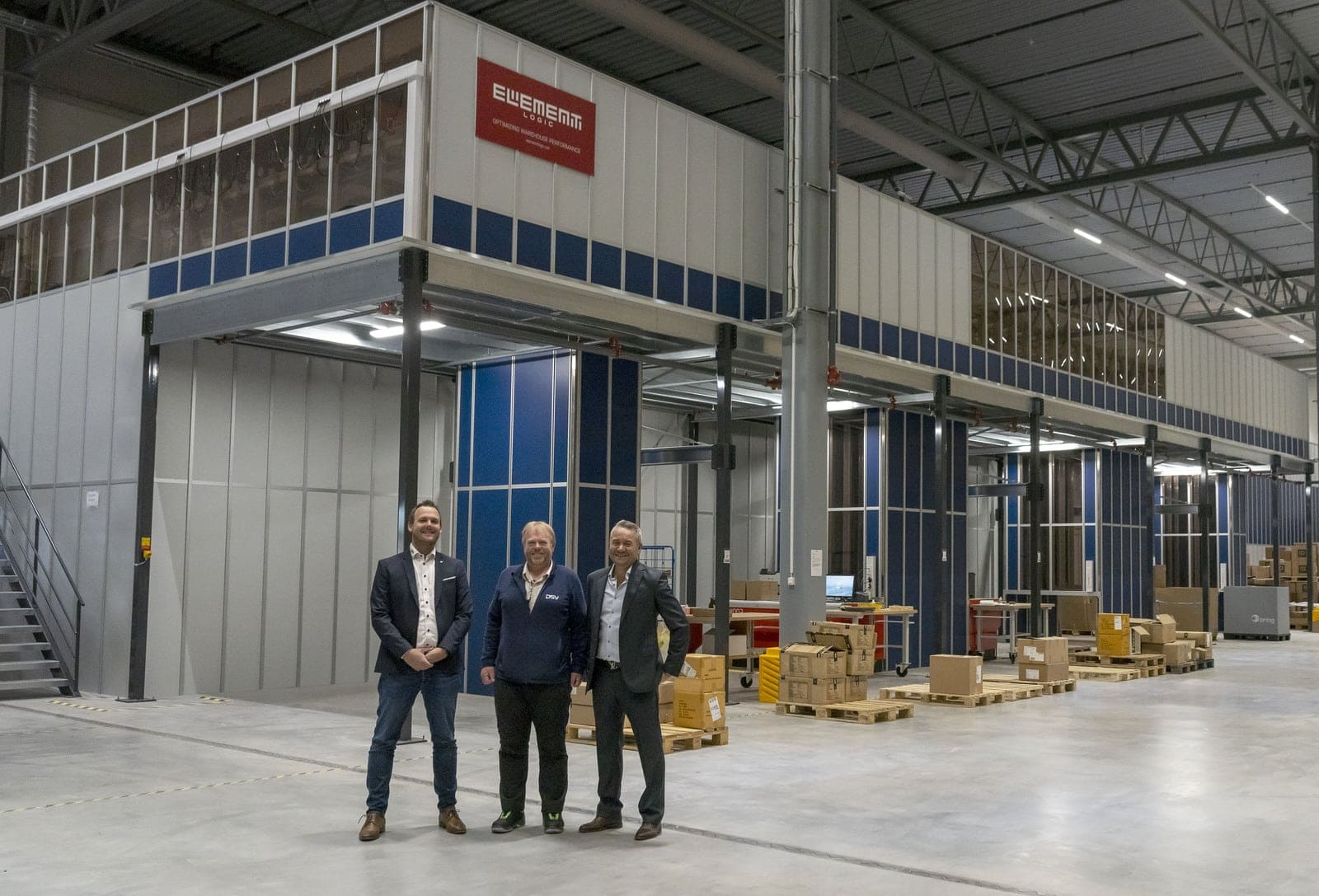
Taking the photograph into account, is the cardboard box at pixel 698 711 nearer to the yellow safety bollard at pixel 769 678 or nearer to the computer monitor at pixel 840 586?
the yellow safety bollard at pixel 769 678

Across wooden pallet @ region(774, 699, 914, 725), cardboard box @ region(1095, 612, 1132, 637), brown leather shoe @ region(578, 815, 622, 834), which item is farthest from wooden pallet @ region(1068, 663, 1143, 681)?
brown leather shoe @ region(578, 815, 622, 834)

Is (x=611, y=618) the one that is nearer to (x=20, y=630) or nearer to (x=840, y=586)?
(x=20, y=630)

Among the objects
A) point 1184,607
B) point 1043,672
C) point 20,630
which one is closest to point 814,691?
point 1043,672

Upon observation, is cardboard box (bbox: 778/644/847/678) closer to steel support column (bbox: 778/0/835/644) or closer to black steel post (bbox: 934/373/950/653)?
steel support column (bbox: 778/0/835/644)

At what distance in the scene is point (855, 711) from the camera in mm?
14375

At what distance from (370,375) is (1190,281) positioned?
25958mm

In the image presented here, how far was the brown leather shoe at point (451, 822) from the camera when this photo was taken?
781 centimetres

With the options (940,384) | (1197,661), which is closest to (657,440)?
(940,384)

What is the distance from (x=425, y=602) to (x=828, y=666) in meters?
7.96

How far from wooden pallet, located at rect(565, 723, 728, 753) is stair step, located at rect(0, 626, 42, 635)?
7.95m

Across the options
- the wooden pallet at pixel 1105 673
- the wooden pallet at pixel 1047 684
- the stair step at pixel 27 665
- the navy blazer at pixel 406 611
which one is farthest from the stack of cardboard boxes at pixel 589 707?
the wooden pallet at pixel 1105 673

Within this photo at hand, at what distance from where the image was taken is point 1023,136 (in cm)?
2470

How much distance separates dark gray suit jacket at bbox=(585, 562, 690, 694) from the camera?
7.82 m

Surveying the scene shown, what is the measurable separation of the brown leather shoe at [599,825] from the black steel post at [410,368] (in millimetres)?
4989
